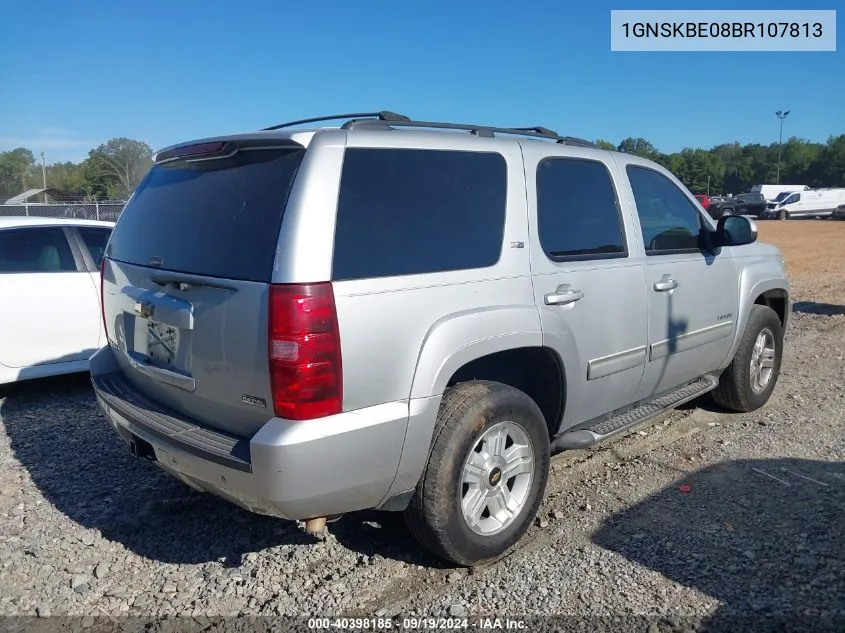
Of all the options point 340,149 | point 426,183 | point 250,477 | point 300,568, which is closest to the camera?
point 250,477

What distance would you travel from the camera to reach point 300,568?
3.24 meters

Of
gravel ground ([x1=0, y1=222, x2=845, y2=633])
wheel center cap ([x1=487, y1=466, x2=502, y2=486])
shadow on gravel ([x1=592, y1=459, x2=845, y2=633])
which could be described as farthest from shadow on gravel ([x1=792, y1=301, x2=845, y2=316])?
wheel center cap ([x1=487, y1=466, x2=502, y2=486])

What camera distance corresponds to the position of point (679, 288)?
13.9 feet

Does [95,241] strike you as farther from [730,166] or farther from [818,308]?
[730,166]

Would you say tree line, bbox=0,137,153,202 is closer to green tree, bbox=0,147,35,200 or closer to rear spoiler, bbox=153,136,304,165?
green tree, bbox=0,147,35,200

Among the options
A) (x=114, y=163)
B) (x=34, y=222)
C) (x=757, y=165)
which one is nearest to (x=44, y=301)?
(x=34, y=222)

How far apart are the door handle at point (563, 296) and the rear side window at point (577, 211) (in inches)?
6.9

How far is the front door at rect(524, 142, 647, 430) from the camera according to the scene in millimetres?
3395

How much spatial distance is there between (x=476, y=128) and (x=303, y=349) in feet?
5.15

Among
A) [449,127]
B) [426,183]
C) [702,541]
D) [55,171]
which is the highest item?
[55,171]

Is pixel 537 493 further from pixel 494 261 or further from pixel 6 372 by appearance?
pixel 6 372

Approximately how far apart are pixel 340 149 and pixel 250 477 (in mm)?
1316

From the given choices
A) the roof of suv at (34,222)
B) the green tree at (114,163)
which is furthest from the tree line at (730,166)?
the roof of suv at (34,222)

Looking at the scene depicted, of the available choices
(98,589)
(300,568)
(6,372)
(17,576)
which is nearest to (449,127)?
(300,568)
